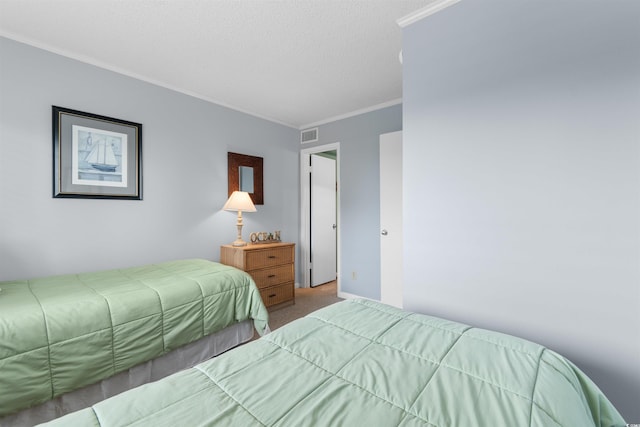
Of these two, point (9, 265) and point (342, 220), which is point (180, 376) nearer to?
point (9, 265)

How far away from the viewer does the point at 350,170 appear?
3.62 metres

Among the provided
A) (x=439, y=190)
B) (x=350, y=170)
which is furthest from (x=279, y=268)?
(x=439, y=190)

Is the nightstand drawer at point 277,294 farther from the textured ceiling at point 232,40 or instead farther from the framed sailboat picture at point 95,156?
the textured ceiling at point 232,40

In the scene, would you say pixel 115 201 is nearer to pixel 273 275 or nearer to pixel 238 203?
pixel 238 203

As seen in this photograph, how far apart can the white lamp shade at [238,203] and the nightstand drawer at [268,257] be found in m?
0.51

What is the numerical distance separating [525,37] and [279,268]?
284 centimetres

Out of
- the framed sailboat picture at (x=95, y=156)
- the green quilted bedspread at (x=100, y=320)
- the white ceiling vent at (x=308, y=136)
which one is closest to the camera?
the green quilted bedspread at (x=100, y=320)

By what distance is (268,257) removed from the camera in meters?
3.12

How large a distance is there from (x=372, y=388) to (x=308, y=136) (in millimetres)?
3659

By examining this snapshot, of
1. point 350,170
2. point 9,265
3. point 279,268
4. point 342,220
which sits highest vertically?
point 350,170

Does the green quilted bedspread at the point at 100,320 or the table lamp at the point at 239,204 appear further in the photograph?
the table lamp at the point at 239,204

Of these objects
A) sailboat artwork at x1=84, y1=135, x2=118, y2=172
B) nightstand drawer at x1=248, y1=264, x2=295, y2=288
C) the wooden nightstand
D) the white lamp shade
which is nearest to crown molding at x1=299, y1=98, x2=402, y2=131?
the white lamp shade

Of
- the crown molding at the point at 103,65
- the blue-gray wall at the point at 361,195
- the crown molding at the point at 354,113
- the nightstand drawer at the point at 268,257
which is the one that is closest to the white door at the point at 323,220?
Result: the crown molding at the point at 354,113

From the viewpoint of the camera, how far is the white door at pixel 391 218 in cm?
310
